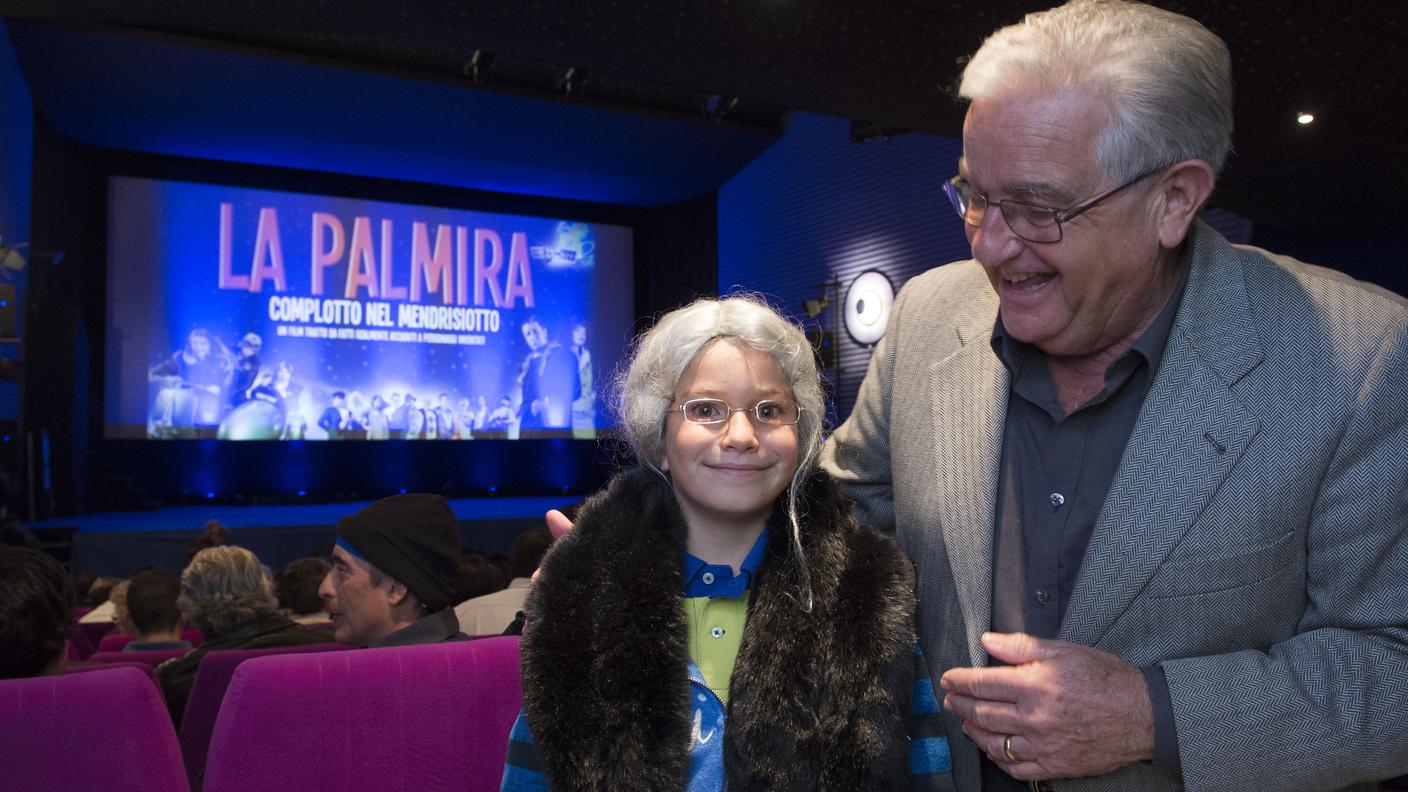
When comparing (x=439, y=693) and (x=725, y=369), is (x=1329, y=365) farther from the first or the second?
(x=439, y=693)

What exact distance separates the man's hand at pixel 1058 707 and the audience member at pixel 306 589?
13.2ft

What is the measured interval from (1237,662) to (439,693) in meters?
1.24

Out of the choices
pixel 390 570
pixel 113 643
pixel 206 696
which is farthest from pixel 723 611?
pixel 113 643

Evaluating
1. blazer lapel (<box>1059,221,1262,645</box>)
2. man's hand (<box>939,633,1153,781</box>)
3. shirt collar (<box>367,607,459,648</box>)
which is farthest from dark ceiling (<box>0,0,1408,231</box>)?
man's hand (<box>939,633,1153,781</box>)

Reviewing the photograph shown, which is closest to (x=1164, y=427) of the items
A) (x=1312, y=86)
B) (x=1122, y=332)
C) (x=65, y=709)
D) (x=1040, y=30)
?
(x=1122, y=332)

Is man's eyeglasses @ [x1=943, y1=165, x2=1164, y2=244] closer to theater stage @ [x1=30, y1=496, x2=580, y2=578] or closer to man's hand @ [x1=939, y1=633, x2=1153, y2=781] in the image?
man's hand @ [x1=939, y1=633, x2=1153, y2=781]

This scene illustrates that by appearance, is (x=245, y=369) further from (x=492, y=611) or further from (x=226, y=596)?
(x=492, y=611)

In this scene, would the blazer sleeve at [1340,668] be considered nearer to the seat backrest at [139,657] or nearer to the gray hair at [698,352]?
the gray hair at [698,352]

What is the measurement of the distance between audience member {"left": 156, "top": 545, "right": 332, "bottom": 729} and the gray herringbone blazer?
2.52 meters

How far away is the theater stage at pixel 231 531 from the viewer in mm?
9539

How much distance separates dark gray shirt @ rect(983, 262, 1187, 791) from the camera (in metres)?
1.25

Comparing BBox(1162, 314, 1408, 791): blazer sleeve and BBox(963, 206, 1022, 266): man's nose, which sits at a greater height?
BBox(963, 206, 1022, 266): man's nose

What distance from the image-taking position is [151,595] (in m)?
3.88

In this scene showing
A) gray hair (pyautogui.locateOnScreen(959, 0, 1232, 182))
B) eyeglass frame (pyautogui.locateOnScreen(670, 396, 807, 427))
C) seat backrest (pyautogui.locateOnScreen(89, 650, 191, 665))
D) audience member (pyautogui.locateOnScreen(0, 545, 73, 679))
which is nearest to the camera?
gray hair (pyautogui.locateOnScreen(959, 0, 1232, 182))
